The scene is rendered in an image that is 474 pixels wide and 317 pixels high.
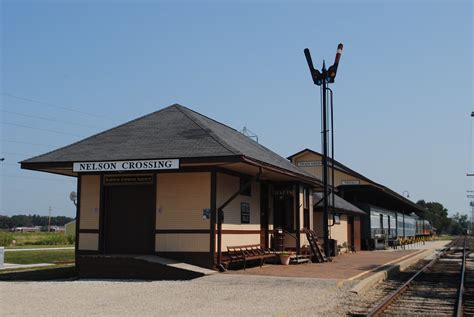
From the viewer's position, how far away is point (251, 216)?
62.1 ft

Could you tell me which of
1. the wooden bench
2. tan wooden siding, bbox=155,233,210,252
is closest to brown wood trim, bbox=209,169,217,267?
tan wooden siding, bbox=155,233,210,252

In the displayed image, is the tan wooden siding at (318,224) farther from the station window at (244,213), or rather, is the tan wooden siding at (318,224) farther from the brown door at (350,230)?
the station window at (244,213)

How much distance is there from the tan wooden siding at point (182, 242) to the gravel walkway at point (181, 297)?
156cm

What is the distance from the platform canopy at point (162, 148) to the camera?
14633mm

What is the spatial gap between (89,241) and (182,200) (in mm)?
3244

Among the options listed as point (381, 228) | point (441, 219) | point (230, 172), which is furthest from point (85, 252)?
point (441, 219)

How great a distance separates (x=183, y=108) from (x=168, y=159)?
5.55m

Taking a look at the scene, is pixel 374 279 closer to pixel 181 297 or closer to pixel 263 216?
pixel 181 297

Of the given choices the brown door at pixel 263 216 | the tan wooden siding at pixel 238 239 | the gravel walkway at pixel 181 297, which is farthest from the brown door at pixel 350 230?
the gravel walkway at pixel 181 297

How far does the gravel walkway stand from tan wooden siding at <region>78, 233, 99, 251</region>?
2.76 metres

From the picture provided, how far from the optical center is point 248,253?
1748 centimetres

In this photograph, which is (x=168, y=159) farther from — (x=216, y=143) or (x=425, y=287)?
(x=425, y=287)

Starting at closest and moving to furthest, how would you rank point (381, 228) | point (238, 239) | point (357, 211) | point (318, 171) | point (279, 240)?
point (238, 239), point (279, 240), point (357, 211), point (381, 228), point (318, 171)

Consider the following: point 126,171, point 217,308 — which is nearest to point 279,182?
point 126,171
